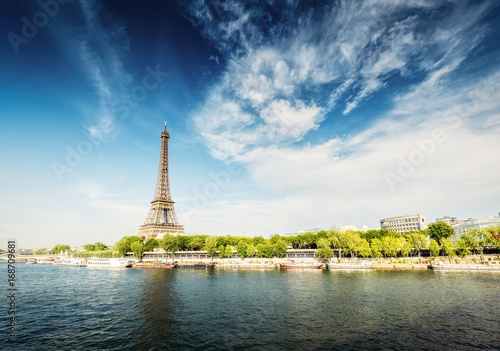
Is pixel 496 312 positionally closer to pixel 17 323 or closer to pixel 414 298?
pixel 414 298

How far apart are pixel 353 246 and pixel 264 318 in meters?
84.6

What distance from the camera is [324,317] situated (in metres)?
34.5

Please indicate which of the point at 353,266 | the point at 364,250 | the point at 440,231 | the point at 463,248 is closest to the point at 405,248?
the point at 364,250

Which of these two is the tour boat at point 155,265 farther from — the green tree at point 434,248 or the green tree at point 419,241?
the green tree at point 434,248

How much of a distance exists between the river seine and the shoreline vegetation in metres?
50.1

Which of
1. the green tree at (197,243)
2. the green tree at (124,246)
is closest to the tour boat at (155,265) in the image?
the green tree at (197,243)

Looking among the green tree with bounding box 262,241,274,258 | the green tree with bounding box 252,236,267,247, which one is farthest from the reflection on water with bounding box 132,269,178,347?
the green tree with bounding box 252,236,267,247

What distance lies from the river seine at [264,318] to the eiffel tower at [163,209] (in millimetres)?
102738

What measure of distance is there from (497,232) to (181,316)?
117518mm

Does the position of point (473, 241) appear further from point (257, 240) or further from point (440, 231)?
point (257, 240)

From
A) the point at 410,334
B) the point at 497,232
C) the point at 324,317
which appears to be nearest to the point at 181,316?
the point at 324,317

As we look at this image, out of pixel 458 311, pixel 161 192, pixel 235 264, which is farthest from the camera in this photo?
pixel 161 192

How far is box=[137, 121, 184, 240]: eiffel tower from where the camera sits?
15688 centimetres

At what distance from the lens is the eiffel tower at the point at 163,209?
15688 cm
